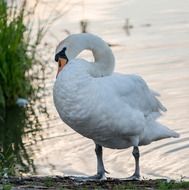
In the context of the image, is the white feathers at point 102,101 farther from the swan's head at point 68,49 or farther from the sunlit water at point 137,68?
the sunlit water at point 137,68

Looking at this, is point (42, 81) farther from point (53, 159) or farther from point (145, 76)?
point (53, 159)

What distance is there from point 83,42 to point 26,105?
4.50 meters

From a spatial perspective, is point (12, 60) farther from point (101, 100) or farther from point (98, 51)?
point (101, 100)

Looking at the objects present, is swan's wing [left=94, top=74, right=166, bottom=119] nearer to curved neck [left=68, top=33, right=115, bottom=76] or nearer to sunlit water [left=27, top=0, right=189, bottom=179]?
curved neck [left=68, top=33, right=115, bottom=76]

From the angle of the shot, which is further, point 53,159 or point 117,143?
point 53,159

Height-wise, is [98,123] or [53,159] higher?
[98,123]

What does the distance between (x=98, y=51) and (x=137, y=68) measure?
528cm

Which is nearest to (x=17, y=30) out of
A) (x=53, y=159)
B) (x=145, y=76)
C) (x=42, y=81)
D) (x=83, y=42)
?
(x=42, y=81)

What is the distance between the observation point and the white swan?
7.30 meters

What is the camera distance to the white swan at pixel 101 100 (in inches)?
288

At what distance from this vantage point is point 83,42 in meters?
7.80

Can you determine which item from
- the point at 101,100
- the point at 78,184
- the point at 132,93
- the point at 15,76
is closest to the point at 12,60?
the point at 15,76

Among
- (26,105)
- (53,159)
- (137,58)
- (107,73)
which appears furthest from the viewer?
(137,58)

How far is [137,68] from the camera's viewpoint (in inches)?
515
